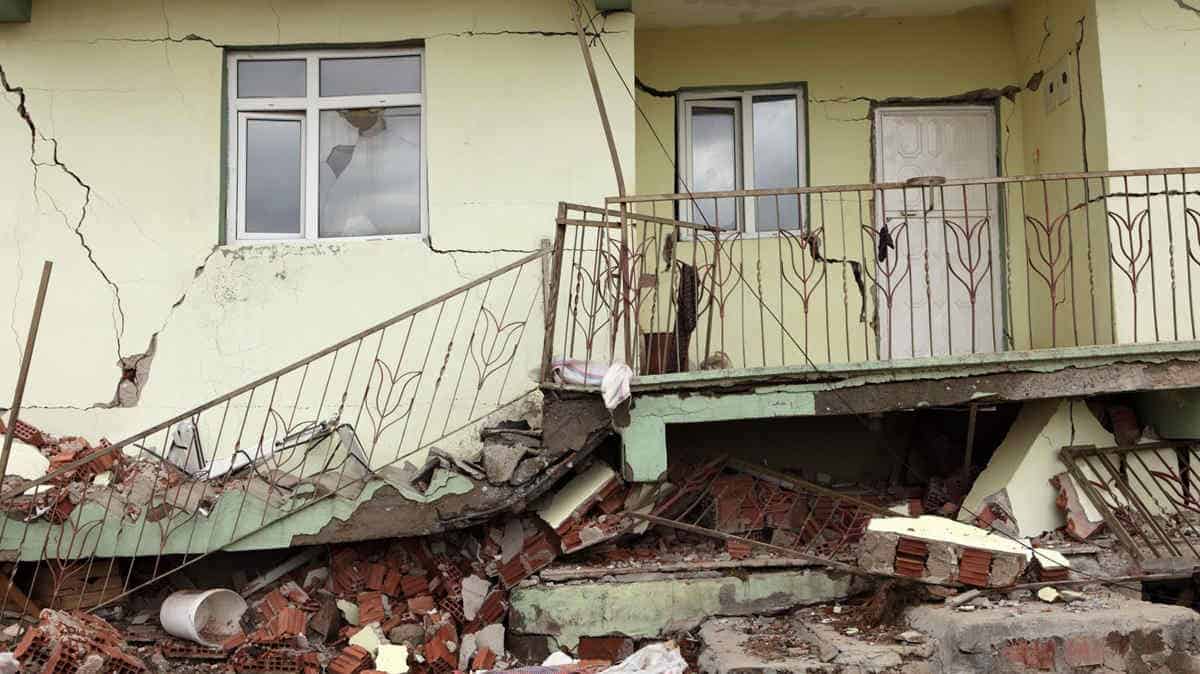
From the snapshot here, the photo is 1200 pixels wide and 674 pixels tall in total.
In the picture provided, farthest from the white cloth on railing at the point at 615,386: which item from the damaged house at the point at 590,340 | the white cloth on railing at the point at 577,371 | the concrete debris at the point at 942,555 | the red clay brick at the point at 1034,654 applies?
the red clay brick at the point at 1034,654

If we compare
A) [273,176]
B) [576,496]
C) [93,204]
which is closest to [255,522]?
[576,496]

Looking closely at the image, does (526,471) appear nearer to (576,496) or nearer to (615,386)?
(576,496)

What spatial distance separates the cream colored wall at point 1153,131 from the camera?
6.73 meters

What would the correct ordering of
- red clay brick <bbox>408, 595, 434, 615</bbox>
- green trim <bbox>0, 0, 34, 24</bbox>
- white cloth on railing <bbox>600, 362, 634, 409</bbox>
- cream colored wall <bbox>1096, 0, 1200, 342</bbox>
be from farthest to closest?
green trim <bbox>0, 0, 34, 24</bbox> → cream colored wall <bbox>1096, 0, 1200, 342</bbox> → red clay brick <bbox>408, 595, 434, 615</bbox> → white cloth on railing <bbox>600, 362, 634, 409</bbox>

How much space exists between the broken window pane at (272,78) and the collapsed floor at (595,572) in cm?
260

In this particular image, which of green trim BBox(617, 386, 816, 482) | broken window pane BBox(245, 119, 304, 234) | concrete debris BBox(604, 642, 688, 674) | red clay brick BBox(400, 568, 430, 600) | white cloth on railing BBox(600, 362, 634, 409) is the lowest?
concrete debris BBox(604, 642, 688, 674)

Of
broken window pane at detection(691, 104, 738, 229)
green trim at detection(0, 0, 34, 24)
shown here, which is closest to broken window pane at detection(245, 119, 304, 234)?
green trim at detection(0, 0, 34, 24)

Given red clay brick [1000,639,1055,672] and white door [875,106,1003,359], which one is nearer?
red clay brick [1000,639,1055,672]

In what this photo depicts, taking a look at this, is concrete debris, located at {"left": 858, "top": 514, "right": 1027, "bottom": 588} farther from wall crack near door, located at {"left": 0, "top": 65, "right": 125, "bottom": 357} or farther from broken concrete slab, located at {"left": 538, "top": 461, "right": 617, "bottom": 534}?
wall crack near door, located at {"left": 0, "top": 65, "right": 125, "bottom": 357}

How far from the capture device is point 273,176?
7.11 meters

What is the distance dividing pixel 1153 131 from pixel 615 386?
13.6 feet

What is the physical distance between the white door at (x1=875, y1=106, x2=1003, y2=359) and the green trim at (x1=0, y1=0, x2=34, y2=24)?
6.05 m

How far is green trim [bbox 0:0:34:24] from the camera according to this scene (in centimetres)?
684

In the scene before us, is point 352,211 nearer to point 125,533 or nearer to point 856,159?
point 125,533
